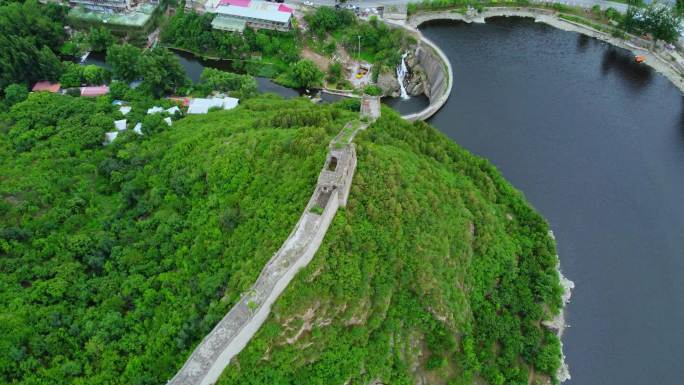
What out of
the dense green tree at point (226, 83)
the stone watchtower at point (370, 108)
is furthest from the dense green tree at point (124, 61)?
the stone watchtower at point (370, 108)

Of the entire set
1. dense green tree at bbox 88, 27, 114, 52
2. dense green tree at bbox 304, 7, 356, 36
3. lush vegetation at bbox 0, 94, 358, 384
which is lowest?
lush vegetation at bbox 0, 94, 358, 384

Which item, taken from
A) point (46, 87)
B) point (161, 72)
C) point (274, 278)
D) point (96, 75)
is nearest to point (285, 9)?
point (161, 72)

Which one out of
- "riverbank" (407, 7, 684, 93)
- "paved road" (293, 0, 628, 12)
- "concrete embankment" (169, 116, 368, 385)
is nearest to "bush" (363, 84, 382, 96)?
"riverbank" (407, 7, 684, 93)

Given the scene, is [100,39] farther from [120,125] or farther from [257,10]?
[120,125]

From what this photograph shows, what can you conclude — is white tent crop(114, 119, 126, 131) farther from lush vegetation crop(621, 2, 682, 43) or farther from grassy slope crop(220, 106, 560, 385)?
lush vegetation crop(621, 2, 682, 43)

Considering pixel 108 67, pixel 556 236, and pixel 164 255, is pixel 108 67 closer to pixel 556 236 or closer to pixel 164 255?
pixel 164 255

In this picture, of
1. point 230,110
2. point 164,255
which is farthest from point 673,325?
point 230,110

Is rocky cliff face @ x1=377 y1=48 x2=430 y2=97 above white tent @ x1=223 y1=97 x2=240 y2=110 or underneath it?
above
